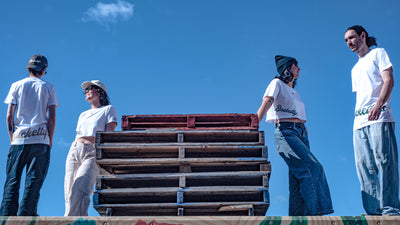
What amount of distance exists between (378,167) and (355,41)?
1.76 meters

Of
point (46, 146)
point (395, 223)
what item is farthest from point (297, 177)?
point (46, 146)

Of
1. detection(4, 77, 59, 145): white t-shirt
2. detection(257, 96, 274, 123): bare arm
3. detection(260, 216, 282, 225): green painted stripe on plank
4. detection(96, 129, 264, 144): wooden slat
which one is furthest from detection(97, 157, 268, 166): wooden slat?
detection(260, 216, 282, 225): green painted stripe on plank

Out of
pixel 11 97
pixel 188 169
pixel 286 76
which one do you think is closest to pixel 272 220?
pixel 188 169

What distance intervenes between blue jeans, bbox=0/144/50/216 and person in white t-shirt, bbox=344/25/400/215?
4110 mm

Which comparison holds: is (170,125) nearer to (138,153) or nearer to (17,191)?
(138,153)

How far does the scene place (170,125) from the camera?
20.5 ft

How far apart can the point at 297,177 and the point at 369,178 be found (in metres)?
0.91

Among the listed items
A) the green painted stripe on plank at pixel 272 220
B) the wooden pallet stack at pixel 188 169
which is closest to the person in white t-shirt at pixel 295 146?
the wooden pallet stack at pixel 188 169

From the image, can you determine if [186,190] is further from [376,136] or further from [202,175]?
[376,136]

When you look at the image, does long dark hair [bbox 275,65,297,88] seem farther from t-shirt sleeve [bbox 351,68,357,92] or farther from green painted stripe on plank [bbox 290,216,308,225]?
green painted stripe on plank [bbox 290,216,308,225]

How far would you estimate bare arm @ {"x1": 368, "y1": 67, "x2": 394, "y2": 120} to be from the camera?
5773 mm

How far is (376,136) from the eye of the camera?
5.80 meters

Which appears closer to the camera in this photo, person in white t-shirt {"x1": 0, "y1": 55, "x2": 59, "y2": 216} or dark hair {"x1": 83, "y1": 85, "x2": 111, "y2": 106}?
person in white t-shirt {"x1": 0, "y1": 55, "x2": 59, "y2": 216}

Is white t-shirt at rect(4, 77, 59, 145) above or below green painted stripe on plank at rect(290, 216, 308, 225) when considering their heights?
above
